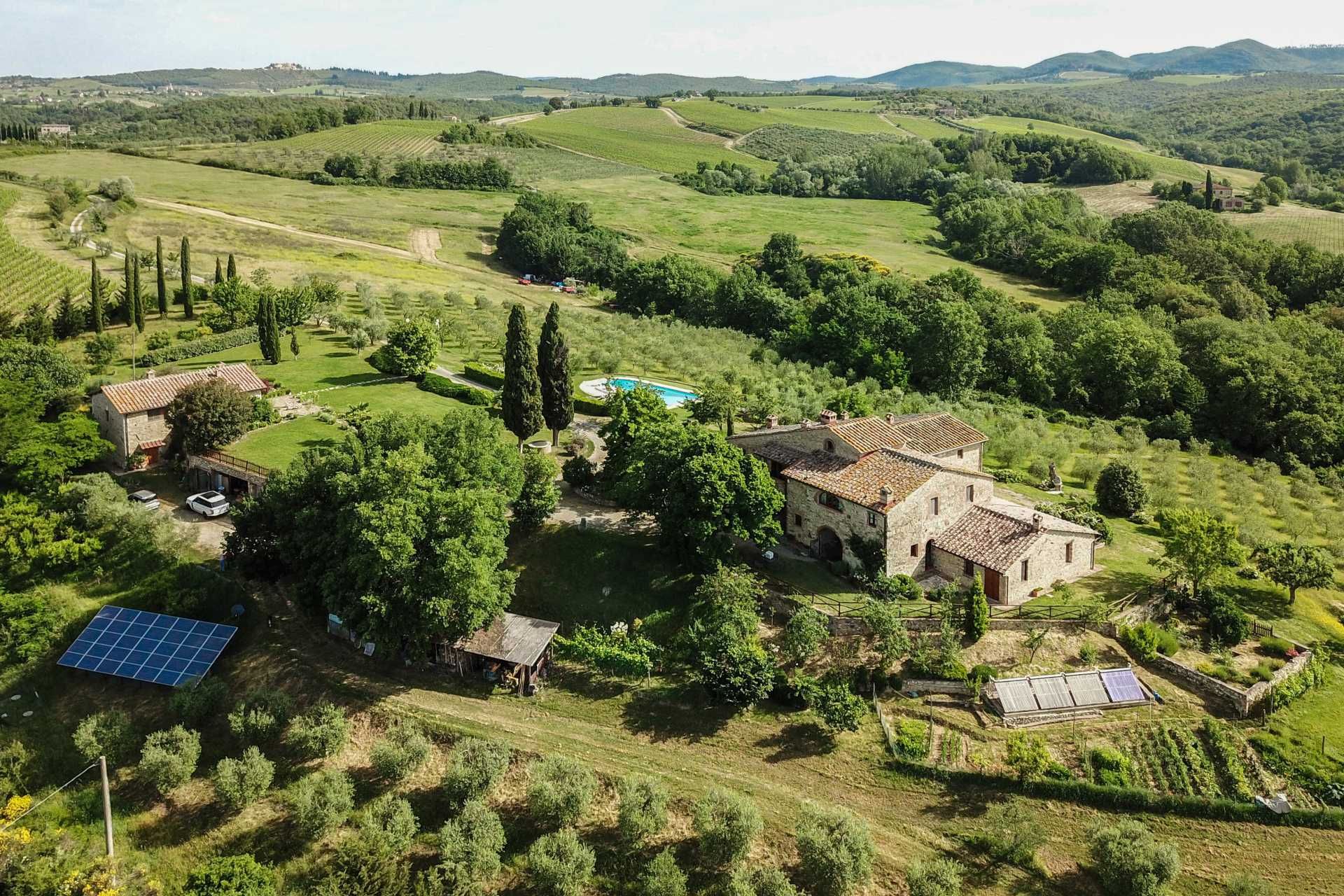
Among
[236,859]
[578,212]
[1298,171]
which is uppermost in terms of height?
[1298,171]

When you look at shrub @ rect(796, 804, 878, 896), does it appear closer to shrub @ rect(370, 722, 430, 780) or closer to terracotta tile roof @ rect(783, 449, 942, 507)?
shrub @ rect(370, 722, 430, 780)

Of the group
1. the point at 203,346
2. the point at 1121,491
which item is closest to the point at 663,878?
the point at 1121,491

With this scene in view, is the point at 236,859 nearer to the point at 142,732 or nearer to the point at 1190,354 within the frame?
the point at 142,732

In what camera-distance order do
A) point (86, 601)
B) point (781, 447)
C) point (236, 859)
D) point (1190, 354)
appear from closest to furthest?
1. point (236, 859)
2. point (86, 601)
3. point (781, 447)
4. point (1190, 354)

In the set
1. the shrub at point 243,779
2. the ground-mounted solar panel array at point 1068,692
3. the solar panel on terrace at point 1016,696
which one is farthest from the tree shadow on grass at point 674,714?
the shrub at point 243,779

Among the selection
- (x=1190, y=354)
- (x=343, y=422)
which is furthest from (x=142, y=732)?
(x=1190, y=354)

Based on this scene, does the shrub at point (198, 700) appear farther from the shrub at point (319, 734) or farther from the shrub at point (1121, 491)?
the shrub at point (1121, 491)
